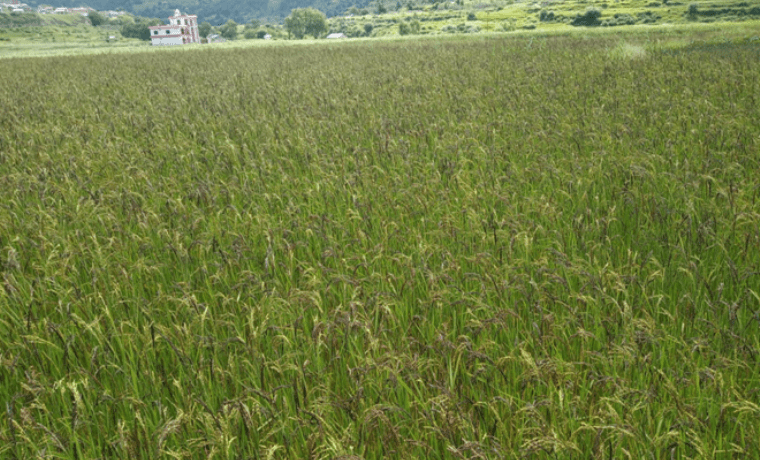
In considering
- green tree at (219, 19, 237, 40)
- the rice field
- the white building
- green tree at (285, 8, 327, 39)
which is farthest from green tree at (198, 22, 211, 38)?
the rice field

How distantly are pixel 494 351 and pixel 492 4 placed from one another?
17927cm

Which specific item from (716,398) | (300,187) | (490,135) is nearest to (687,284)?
(716,398)

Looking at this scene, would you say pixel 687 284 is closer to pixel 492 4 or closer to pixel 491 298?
pixel 491 298

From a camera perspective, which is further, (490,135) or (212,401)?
(490,135)

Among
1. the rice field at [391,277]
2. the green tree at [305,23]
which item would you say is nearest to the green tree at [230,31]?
the green tree at [305,23]

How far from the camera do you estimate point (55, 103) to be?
1289 centimetres

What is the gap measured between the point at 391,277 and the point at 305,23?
12253cm

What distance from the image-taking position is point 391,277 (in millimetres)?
3334

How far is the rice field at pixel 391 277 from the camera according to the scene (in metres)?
2.13

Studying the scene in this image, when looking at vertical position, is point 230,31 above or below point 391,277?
above

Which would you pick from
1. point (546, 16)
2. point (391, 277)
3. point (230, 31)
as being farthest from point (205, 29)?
point (391, 277)

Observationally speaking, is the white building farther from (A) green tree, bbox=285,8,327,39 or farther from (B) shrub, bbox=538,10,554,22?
(B) shrub, bbox=538,10,554,22

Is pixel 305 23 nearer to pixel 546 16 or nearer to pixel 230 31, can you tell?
pixel 230 31

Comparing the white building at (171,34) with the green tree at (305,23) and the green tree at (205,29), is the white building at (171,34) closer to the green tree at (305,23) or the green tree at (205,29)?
the green tree at (205,29)
